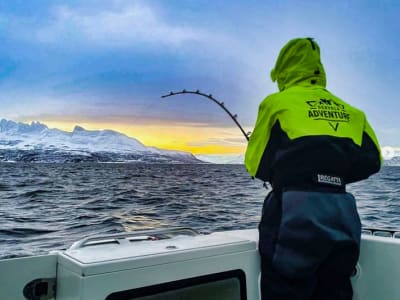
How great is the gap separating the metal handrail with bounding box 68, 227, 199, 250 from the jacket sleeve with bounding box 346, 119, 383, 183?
717mm

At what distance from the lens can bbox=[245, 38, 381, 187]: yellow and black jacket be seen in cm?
146

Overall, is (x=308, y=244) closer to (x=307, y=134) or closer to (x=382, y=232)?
(x=307, y=134)

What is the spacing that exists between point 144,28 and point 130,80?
12.7 feet

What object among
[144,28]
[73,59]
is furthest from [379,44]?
[73,59]

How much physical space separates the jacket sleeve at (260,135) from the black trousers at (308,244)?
133mm

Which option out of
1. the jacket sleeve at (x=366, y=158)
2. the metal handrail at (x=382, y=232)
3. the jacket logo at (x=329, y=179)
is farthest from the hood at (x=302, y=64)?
the metal handrail at (x=382, y=232)

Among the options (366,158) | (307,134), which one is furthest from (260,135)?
(366,158)

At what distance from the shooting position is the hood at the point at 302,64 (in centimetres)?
168

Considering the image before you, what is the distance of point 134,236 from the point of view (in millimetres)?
1722

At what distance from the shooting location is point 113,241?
161 cm

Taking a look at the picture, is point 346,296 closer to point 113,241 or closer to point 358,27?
point 113,241

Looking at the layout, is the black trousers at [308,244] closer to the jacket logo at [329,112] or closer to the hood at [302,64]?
the jacket logo at [329,112]

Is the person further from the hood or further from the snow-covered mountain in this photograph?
the snow-covered mountain

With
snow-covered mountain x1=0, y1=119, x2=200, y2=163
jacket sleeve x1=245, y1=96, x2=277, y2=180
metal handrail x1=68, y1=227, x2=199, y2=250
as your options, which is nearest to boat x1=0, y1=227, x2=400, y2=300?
metal handrail x1=68, y1=227, x2=199, y2=250
